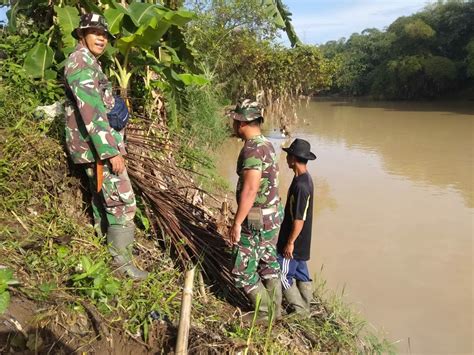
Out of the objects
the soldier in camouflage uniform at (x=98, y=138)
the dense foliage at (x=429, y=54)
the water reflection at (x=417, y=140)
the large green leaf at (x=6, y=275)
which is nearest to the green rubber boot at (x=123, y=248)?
the soldier in camouflage uniform at (x=98, y=138)

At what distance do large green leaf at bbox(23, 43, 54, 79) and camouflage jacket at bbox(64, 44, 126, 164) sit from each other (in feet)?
3.32

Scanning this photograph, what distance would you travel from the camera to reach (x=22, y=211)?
285cm

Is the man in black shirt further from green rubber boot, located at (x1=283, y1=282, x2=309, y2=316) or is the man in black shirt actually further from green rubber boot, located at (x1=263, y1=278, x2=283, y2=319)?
green rubber boot, located at (x1=263, y1=278, x2=283, y2=319)

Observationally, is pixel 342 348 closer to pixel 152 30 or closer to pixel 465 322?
pixel 465 322

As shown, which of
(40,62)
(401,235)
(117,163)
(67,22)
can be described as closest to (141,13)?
(67,22)

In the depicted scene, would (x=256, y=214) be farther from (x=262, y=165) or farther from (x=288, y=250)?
(x=288, y=250)

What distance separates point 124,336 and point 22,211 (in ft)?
3.79

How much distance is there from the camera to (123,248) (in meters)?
2.81

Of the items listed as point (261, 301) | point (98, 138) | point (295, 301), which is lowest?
point (295, 301)

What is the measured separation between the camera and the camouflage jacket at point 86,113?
2525 mm

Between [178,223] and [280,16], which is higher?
[280,16]

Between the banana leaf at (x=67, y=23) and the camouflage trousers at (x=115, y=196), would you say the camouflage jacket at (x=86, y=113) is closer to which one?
the camouflage trousers at (x=115, y=196)

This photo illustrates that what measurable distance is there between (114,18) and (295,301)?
255 cm

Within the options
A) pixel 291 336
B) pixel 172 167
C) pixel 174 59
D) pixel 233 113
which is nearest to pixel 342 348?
pixel 291 336
